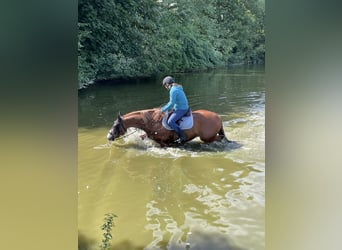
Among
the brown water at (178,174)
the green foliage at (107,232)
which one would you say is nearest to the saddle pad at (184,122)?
the brown water at (178,174)

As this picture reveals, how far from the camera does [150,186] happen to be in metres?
2.69

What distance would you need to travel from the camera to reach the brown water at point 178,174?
2055 mm

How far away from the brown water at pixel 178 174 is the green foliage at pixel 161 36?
19 cm

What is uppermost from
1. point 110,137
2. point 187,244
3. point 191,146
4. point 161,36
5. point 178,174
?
point 161,36

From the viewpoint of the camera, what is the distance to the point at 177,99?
11.3ft

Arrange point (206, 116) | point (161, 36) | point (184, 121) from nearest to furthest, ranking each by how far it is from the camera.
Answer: point (184, 121), point (206, 116), point (161, 36)

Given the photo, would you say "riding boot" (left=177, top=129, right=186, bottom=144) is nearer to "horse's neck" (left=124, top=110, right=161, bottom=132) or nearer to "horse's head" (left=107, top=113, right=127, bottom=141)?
"horse's neck" (left=124, top=110, right=161, bottom=132)

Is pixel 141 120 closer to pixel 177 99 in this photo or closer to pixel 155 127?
pixel 155 127

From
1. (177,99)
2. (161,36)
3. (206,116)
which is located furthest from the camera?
(161,36)

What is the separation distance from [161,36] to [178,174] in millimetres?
1771

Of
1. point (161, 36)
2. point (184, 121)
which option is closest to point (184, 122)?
point (184, 121)
